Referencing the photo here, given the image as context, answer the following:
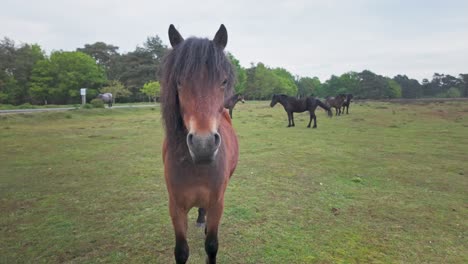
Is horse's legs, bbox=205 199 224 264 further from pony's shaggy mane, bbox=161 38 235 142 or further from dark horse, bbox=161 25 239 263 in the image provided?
pony's shaggy mane, bbox=161 38 235 142

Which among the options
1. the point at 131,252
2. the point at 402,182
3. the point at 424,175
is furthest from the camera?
the point at 424,175

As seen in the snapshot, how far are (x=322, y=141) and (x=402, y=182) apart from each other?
549 centimetres

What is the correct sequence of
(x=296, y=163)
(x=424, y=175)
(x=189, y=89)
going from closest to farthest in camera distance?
(x=189, y=89)
(x=424, y=175)
(x=296, y=163)

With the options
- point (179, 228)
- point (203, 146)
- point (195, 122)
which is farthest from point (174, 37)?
point (179, 228)

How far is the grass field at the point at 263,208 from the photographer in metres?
3.44

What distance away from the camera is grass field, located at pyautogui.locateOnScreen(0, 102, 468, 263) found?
11.3ft

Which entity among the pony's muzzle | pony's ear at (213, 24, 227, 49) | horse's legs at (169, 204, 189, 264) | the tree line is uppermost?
the tree line

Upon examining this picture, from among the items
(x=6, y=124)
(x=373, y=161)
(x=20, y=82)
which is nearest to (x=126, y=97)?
(x=20, y=82)

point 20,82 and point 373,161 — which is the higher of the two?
point 20,82

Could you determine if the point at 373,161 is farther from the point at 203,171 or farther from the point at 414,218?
the point at 203,171

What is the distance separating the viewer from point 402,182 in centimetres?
610

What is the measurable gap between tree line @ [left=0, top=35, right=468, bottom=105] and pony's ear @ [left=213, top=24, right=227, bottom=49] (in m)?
15.2

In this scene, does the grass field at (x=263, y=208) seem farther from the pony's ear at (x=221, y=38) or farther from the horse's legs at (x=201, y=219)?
the pony's ear at (x=221, y=38)

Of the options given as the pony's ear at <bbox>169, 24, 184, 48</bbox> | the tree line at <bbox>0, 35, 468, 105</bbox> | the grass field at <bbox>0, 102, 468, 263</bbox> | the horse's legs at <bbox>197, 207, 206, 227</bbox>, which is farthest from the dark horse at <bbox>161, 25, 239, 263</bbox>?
the tree line at <bbox>0, 35, 468, 105</bbox>
